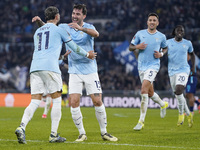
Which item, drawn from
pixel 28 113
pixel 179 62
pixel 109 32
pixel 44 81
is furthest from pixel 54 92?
pixel 109 32

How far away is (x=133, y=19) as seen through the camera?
3181 cm

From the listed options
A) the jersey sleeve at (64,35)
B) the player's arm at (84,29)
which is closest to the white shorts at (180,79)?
the player's arm at (84,29)

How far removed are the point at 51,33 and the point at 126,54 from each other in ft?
69.2

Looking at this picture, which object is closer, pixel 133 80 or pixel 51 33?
pixel 51 33

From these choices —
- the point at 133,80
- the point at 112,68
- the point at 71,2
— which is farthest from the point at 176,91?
the point at 71,2

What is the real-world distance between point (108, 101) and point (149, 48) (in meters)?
15.0

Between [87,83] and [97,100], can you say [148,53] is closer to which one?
[87,83]

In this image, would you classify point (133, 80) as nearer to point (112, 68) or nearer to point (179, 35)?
point (112, 68)

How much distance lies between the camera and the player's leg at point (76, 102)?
735cm

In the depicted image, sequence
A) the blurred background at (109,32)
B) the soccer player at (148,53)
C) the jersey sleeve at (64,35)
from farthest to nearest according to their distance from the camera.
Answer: the blurred background at (109,32)
the soccer player at (148,53)
the jersey sleeve at (64,35)

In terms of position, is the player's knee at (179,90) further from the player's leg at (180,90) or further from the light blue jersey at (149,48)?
the light blue jersey at (149,48)

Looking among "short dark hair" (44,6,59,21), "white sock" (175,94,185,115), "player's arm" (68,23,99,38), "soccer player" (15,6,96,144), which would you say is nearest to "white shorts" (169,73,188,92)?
"white sock" (175,94,185,115)

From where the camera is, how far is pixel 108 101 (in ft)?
81.3

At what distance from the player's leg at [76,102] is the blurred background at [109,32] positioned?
1667 cm
